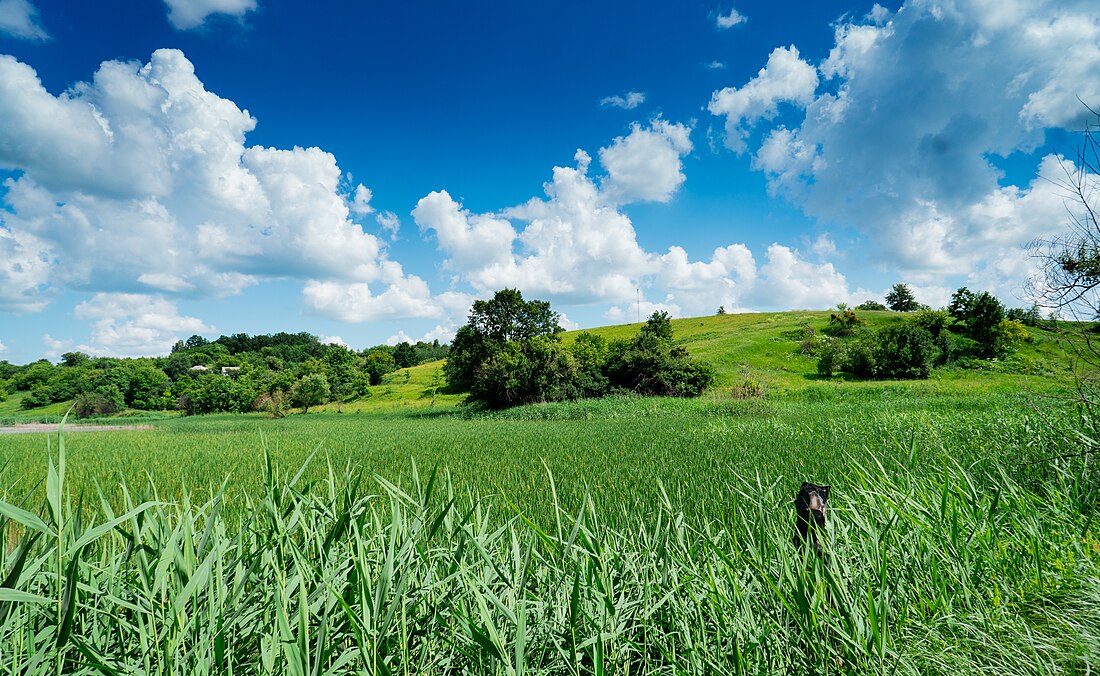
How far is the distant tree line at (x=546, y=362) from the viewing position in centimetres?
2908

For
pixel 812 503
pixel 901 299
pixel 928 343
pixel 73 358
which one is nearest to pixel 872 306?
pixel 901 299

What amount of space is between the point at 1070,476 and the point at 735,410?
1560 cm

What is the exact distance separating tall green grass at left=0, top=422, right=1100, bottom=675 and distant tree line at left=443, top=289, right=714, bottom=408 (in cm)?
2672

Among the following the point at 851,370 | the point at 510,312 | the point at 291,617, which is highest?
the point at 510,312

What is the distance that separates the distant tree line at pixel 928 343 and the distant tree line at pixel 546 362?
557 inches

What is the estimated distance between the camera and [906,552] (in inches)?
104

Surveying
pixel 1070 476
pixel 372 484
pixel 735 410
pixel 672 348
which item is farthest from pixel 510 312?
pixel 1070 476

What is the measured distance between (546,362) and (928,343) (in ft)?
90.1

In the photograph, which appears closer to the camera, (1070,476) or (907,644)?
(907,644)

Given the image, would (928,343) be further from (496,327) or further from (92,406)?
(92,406)

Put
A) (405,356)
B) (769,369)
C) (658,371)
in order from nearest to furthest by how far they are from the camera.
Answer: (658,371), (769,369), (405,356)

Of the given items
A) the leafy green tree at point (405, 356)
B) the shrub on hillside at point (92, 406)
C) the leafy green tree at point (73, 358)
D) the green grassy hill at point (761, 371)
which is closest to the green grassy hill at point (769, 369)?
the green grassy hill at point (761, 371)

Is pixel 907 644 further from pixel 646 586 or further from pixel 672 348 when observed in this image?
pixel 672 348

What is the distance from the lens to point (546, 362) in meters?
29.9
